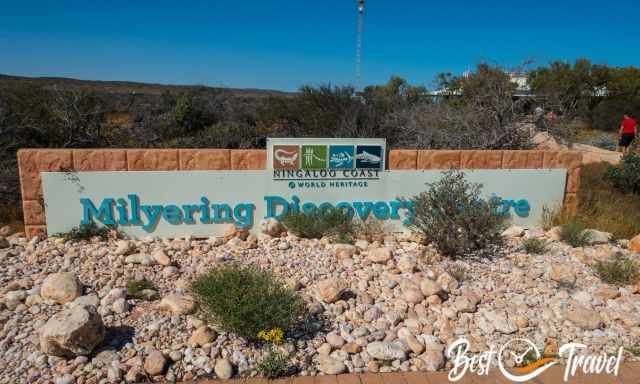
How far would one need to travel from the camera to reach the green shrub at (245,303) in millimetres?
3430

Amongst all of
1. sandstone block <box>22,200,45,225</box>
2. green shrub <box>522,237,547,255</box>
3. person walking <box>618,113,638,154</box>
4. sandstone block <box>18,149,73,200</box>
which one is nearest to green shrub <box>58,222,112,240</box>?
sandstone block <box>22,200,45,225</box>

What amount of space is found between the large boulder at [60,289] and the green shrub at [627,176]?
10.1 m

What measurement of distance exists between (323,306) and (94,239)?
3.15 m

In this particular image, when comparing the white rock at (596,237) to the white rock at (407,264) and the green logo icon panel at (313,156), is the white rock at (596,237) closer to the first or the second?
the white rock at (407,264)

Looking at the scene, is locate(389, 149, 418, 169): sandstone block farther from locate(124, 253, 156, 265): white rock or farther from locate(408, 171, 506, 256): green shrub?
locate(124, 253, 156, 265): white rock

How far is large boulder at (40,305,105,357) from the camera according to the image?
10.3 ft

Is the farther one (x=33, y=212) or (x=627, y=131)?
(x=627, y=131)

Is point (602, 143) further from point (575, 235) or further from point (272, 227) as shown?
point (272, 227)

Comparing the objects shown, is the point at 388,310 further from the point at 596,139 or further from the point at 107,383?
the point at 596,139

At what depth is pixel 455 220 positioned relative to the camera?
549 centimetres

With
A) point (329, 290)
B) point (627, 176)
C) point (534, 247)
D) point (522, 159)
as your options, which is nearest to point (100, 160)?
point (329, 290)

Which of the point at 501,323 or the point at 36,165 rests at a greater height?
the point at 36,165

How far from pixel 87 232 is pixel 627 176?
9.96 m

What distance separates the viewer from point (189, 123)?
45.5ft
